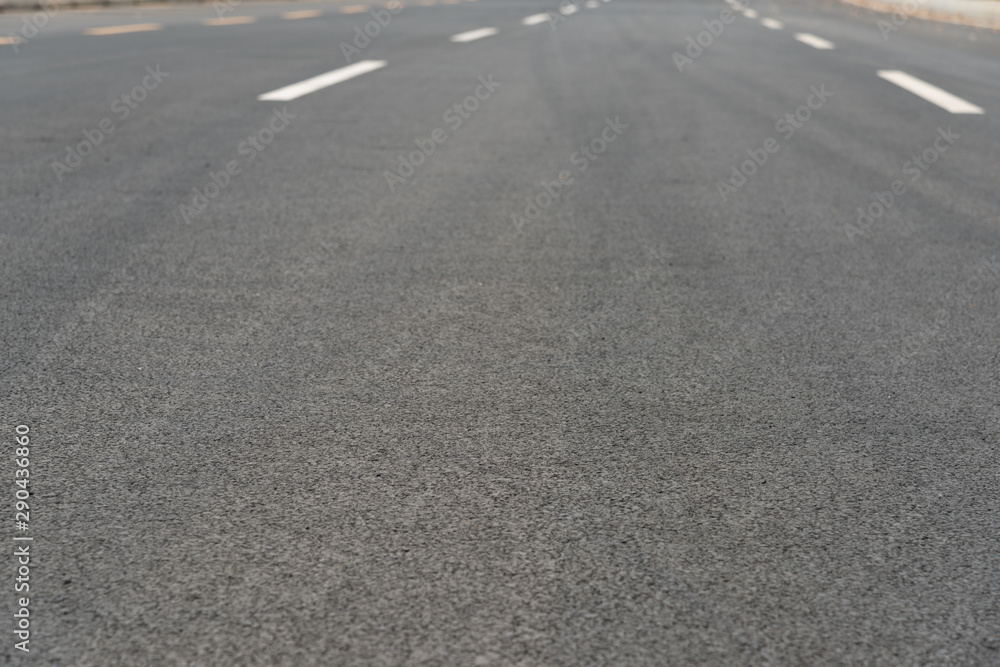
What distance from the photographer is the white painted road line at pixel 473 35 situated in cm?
1346

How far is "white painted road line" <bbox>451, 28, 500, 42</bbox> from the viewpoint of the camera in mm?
13458

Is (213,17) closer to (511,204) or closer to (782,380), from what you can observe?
(511,204)

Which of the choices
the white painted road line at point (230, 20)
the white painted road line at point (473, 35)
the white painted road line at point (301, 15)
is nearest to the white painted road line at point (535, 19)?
the white painted road line at point (473, 35)

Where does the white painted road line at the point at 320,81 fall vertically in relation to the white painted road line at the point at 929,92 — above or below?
above

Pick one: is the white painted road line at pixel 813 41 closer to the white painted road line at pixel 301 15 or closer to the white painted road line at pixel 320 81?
the white painted road line at pixel 320 81

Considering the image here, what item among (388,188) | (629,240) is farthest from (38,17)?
(629,240)

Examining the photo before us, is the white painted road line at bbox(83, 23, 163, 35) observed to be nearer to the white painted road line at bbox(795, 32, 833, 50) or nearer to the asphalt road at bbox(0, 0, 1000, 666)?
the asphalt road at bbox(0, 0, 1000, 666)

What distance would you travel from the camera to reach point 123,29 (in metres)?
14.2

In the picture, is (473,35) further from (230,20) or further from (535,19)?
(230,20)

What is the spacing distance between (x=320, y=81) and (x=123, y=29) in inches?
280

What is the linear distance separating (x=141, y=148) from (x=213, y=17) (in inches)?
538

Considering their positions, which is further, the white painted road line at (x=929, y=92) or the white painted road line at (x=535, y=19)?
the white painted road line at (x=535, y=19)

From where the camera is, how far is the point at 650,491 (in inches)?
85.3

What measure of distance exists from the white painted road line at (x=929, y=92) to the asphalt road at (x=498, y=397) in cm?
180
